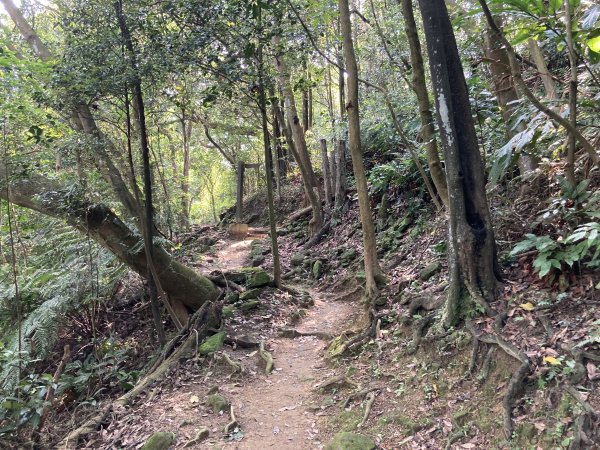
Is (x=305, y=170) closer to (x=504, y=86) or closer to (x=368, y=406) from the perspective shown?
(x=504, y=86)

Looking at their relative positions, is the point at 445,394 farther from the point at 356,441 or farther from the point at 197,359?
the point at 197,359

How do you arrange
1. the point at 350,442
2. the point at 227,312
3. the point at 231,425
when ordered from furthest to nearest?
1. the point at 227,312
2. the point at 231,425
3. the point at 350,442

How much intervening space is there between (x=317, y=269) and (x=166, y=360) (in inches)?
187

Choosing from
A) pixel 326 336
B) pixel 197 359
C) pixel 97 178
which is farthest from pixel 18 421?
pixel 326 336

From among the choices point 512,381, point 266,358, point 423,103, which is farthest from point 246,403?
point 423,103

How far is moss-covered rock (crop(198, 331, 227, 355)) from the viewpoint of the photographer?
21.2 ft

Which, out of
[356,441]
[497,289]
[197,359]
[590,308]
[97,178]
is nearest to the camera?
[590,308]

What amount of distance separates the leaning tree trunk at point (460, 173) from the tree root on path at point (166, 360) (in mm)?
4144

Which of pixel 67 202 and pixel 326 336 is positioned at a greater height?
pixel 67 202

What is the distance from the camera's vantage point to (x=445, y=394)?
4.00 m

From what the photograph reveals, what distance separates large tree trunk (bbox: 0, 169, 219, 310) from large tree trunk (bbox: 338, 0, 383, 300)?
3194mm

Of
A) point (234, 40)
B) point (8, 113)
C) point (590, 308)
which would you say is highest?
point (234, 40)

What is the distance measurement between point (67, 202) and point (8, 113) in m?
1.64

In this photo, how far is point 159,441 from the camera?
14.6 feet
